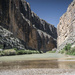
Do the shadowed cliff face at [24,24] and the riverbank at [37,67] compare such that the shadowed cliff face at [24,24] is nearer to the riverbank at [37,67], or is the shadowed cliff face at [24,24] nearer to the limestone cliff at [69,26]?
the limestone cliff at [69,26]

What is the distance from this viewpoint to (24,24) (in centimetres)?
5697

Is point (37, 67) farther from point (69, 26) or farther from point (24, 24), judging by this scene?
point (24, 24)

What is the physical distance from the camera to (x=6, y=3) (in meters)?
40.4

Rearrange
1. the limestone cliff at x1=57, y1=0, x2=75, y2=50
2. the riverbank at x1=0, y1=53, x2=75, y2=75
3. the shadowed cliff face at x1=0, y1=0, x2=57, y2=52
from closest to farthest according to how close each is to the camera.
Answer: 1. the riverbank at x1=0, y1=53, x2=75, y2=75
2. the shadowed cliff face at x1=0, y1=0, x2=57, y2=52
3. the limestone cliff at x1=57, y1=0, x2=75, y2=50

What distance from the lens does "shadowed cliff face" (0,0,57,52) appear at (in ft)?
130

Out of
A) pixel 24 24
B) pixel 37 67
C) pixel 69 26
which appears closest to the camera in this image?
pixel 37 67

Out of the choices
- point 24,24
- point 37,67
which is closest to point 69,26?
point 24,24

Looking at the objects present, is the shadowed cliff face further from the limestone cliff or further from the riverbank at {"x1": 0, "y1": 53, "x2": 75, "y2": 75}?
the riverbank at {"x1": 0, "y1": 53, "x2": 75, "y2": 75}

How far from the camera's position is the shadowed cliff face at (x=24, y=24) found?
39.6 m

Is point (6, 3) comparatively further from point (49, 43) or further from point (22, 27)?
point (49, 43)

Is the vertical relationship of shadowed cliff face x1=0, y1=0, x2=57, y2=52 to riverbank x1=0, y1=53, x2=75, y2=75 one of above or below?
above

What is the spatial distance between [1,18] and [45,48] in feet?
177

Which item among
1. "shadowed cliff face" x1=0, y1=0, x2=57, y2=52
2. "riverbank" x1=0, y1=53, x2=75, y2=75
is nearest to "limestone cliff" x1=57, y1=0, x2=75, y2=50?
"shadowed cliff face" x1=0, y1=0, x2=57, y2=52

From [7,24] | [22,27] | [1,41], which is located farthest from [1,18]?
[22,27]
